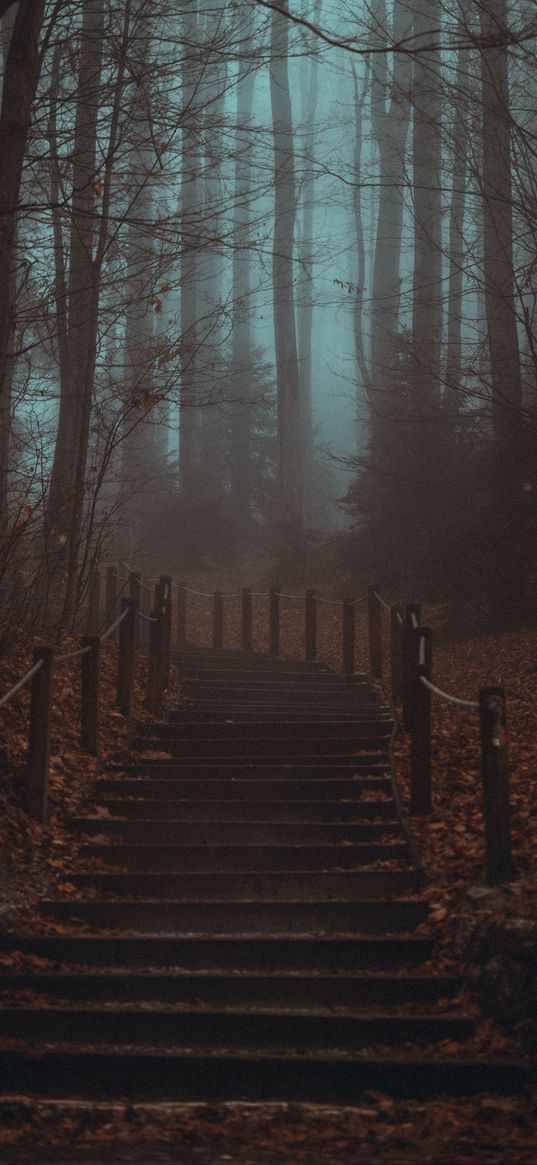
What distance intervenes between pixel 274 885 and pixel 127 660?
13.3 ft

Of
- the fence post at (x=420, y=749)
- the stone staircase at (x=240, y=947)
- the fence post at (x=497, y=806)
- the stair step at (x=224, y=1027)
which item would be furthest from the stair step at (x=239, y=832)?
the stair step at (x=224, y=1027)

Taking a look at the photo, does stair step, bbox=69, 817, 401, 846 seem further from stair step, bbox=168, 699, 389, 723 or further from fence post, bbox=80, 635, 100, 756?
stair step, bbox=168, 699, 389, 723

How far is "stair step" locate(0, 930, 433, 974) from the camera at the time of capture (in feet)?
19.4

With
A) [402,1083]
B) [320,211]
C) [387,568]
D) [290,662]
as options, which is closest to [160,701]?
[290,662]

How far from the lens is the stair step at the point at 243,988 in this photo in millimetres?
5582

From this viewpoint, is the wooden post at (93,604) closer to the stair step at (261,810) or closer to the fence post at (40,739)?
the stair step at (261,810)

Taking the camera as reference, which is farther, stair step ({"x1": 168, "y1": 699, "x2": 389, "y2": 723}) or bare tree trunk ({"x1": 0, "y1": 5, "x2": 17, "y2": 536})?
stair step ({"x1": 168, "y1": 699, "x2": 389, "y2": 723})

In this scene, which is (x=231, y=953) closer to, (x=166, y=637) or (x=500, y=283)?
(x=166, y=637)

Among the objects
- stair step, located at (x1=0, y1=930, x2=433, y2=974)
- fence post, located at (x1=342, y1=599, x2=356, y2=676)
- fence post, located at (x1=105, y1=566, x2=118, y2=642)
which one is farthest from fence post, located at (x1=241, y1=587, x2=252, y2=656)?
stair step, located at (x1=0, y1=930, x2=433, y2=974)

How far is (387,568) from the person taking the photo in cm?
2131

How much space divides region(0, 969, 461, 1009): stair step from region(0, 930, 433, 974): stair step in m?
0.29

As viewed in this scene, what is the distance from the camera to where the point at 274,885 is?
675 centimetres

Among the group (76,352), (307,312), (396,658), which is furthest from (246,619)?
(307,312)

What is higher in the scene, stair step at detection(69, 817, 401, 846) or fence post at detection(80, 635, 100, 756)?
fence post at detection(80, 635, 100, 756)
